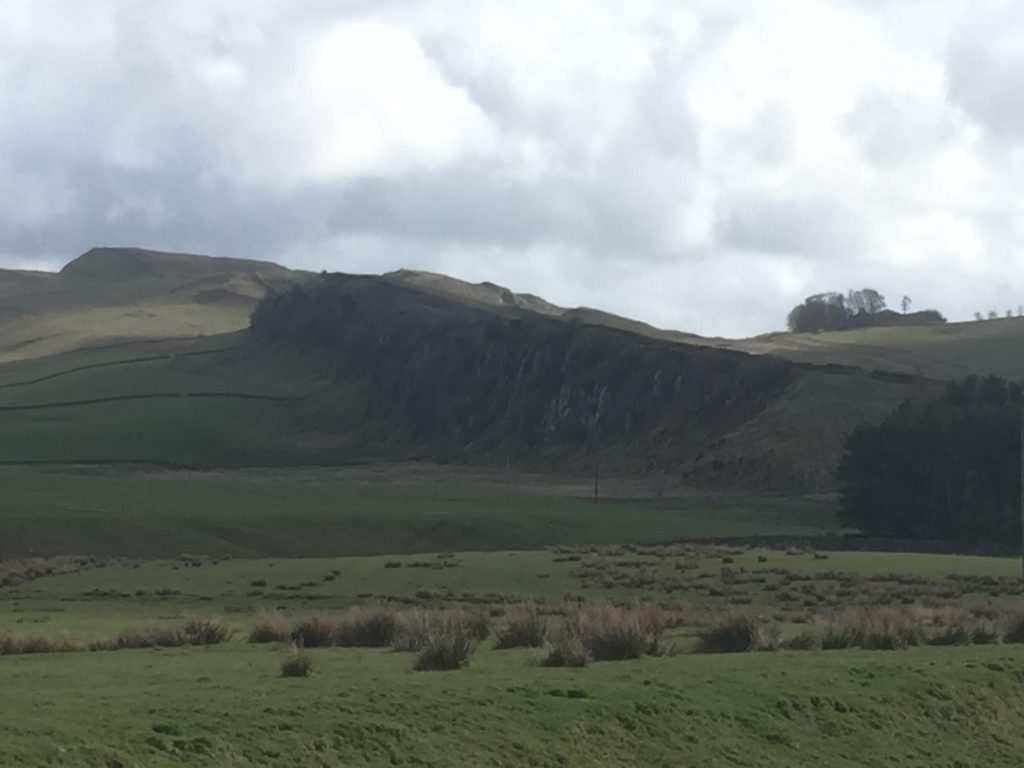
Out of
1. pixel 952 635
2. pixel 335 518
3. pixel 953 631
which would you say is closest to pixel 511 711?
pixel 952 635

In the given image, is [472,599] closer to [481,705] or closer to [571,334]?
[481,705]

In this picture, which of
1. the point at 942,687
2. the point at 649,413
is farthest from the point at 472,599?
the point at 649,413

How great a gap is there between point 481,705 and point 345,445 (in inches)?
6088

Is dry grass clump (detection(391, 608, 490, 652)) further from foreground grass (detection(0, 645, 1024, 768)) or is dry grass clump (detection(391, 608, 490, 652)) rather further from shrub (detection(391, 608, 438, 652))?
foreground grass (detection(0, 645, 1024, 768))

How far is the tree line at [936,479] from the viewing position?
307 feet

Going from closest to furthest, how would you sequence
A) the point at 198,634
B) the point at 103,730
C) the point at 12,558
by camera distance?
the point at 103,730 → the point at 198,634 → the point at 12,558

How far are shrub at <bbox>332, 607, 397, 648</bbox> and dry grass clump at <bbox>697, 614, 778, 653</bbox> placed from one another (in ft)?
14.7

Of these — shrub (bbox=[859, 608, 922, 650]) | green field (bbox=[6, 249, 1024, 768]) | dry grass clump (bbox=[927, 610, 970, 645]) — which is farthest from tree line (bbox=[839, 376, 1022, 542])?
shrub (bbox=[859, 608, 922, 650])

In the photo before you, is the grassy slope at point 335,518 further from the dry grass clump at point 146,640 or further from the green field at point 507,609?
the dry grass clump at point 146,640

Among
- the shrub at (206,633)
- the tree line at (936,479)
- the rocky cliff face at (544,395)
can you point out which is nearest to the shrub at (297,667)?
the shrub at (206,633)

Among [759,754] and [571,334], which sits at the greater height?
[571,334]

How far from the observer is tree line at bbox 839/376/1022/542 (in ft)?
307

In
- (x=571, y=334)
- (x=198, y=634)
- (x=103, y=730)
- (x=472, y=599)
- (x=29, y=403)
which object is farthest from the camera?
(x=29, y=403)

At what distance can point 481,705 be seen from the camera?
62.0 ft
